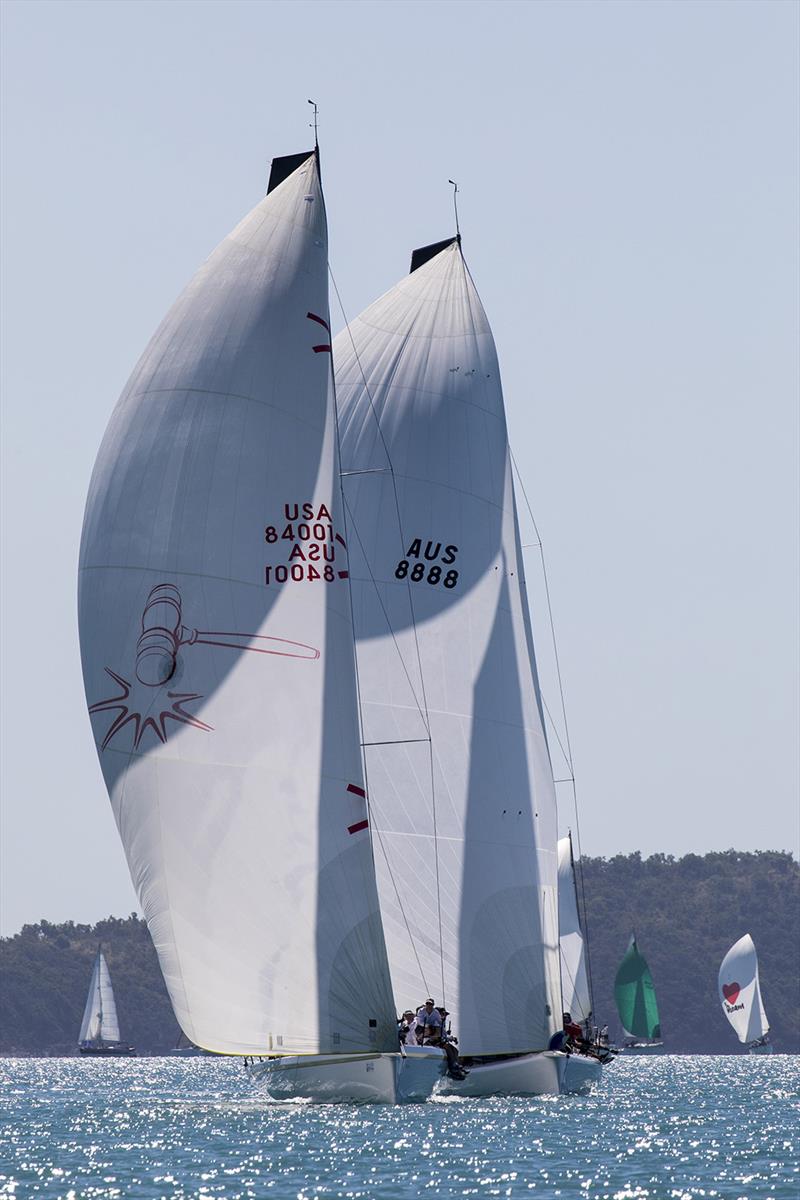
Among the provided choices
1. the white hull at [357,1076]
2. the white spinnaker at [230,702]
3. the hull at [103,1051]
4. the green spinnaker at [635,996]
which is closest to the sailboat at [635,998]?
the green spinnaker at [635,996]

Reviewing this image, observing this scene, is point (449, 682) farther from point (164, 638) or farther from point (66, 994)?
point (66, 994)

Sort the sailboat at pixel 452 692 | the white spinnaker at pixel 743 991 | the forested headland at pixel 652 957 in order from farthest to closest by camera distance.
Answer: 1. the forested headland at pixel 652 957
2. the white spinnaker at pixel 743 991
3. the sailboat at pixel 452 692

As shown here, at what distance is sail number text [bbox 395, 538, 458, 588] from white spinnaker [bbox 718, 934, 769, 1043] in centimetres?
6842

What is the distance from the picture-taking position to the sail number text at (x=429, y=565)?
36316mm

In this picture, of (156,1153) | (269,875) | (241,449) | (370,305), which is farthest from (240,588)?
(370,305)

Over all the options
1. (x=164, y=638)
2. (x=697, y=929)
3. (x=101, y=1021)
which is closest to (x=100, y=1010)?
(x=101, y=1021)

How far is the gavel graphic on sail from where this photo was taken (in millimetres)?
28578

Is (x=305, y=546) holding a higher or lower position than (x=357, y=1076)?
higher

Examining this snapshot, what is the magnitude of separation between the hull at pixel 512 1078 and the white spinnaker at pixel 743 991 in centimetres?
6638

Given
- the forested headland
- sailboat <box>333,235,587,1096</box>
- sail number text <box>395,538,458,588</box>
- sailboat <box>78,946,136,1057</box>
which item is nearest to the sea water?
sailboat <box>333,235,587,1096</box>

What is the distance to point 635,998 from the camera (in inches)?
3775

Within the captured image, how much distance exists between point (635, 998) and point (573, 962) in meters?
41.4

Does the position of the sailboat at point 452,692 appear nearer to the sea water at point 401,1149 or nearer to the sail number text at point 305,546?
the sea water at point 401,1149

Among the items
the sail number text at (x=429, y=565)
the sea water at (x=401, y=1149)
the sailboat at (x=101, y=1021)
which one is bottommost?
the sea water at (x=401, y=1149)
